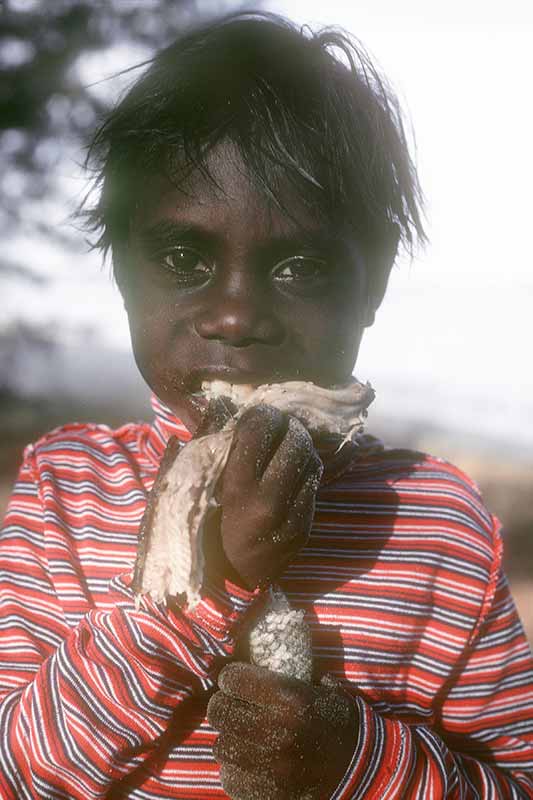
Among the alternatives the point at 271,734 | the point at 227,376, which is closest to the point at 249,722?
the point at 271,734

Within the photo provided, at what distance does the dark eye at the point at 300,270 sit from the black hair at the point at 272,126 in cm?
10

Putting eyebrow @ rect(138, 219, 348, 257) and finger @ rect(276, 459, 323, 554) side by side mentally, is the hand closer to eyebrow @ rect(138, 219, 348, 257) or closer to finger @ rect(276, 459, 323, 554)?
finger @ rect(276, 459, 323, 554)

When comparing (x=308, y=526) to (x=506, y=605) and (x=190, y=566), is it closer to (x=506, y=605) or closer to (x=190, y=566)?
(x=190, y=566)

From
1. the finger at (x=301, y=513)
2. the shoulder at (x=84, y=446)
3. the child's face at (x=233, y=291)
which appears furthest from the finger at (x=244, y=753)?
the shoulder at (x=84, y=446)

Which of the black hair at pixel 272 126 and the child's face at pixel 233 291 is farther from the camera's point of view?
the black hair at pixel 272 126

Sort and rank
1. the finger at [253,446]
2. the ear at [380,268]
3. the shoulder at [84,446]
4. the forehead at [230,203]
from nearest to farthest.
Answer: the finger at [253,446] < the forehead at [230,203] < the ear at [380,268] < the shoulder at [84,446]

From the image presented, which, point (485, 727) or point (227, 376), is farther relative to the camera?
point (485, 727)

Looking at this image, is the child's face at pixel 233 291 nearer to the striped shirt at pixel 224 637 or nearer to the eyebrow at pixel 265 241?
the eyebrow at pixel 265 241

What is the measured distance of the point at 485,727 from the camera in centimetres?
155

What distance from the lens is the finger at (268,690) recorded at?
1150 millimetres

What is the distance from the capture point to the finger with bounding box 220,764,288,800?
1.17 m

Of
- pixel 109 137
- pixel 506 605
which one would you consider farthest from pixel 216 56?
pixel 506 605

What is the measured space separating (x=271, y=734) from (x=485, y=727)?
60 cm

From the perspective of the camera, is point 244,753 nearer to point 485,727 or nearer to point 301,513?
point 301,513
